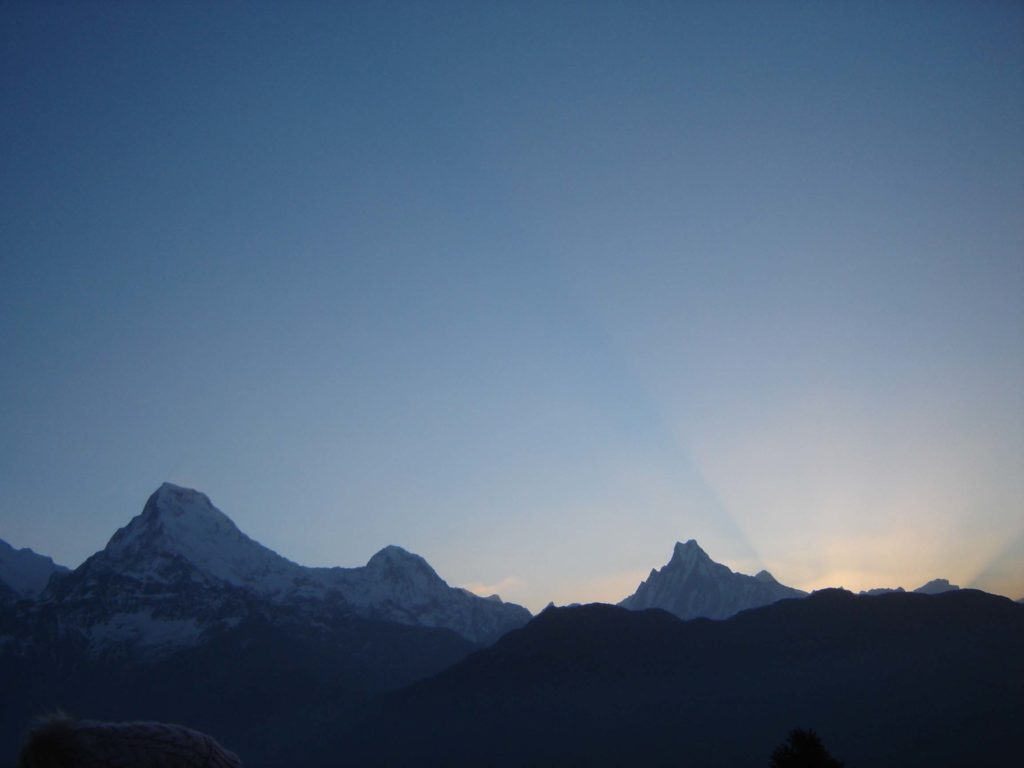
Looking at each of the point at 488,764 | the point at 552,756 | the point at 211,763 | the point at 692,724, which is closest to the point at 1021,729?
the point at 692,724

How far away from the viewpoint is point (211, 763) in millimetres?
7992

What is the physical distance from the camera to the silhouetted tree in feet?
94.3

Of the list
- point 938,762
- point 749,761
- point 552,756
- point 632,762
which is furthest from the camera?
point 552,756

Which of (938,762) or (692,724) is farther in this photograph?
(692,724)

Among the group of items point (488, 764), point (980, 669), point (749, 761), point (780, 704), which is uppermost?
point (980, 669)

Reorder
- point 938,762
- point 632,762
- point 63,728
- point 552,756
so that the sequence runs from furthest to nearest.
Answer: point 552,756
point 632,762
point 938,762
point 63,728

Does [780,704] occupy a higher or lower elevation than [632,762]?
higher

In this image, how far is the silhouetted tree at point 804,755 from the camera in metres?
28.8

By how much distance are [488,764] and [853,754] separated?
294 ft

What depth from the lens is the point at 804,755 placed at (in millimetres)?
29281

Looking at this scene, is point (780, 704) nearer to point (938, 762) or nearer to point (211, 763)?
point (938, 762)

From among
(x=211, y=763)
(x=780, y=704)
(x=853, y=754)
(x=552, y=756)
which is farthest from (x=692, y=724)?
(x=211, y=763)

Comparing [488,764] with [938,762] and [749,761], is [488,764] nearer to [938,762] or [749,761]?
[749,761]

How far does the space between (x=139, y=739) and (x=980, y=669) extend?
231 m
